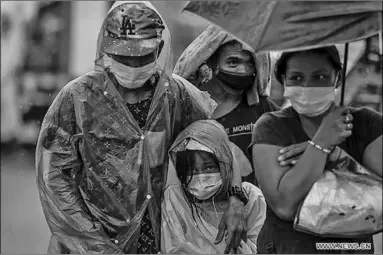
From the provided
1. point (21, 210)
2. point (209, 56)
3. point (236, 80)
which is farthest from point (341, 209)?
point (21, 210)

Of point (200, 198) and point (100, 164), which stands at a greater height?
point (100, 164)

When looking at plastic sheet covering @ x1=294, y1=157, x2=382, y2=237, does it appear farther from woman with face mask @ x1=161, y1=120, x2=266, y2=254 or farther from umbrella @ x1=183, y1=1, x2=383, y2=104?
umbrella @ x1=183, y1=1, x2=383, y2=104

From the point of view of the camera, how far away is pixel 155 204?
5695 millimetres

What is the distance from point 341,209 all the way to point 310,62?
70cm

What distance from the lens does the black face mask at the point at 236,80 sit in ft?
20.4

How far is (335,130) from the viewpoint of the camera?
5500 millimetres

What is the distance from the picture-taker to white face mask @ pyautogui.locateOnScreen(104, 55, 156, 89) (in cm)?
556

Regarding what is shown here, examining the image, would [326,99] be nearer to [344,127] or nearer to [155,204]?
[344,127]

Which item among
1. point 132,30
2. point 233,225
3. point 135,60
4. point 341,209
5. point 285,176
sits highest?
point 132,30

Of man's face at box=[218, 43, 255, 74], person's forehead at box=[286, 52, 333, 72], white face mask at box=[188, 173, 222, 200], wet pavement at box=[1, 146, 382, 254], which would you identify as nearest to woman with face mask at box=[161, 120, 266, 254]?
white face mask at box=[188, 173, 222, 200]

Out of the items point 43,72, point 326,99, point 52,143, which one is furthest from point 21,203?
point 326,99

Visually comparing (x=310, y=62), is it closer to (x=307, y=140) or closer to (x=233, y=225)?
(x=307, y=140)

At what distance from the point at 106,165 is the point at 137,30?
66 centimetres

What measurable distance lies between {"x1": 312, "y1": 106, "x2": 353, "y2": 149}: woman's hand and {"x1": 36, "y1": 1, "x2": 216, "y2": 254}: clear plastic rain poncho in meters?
0.74
